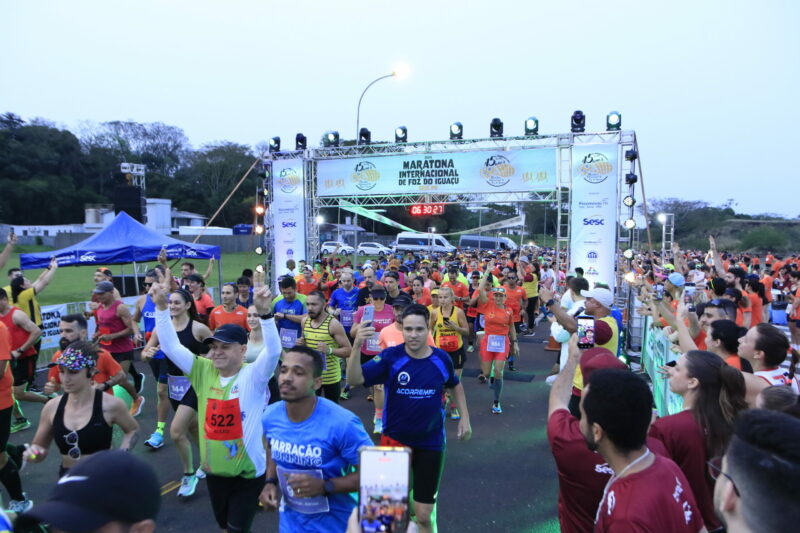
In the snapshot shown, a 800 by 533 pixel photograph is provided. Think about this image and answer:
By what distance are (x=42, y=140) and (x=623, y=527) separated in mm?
70111

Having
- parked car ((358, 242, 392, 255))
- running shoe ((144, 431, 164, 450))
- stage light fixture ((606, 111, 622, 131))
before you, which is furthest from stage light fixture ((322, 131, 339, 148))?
parked car ((358, 242, 392, 255))

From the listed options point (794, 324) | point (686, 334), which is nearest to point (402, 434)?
point (686, 334)

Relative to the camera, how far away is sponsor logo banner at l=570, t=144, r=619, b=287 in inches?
522

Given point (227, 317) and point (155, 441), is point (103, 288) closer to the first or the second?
point (227, 317)

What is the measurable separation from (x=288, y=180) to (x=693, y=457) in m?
15.5

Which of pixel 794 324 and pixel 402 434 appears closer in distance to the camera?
pixel 402 434

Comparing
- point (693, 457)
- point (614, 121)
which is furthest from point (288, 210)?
point (693, 457)

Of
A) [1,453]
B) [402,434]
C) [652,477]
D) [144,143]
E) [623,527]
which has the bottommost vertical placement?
[1,453]

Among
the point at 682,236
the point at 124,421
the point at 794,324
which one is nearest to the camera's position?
the point at 124,421

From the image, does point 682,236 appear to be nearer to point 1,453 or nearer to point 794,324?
point 794,324

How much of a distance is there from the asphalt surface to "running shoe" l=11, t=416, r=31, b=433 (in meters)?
0.10

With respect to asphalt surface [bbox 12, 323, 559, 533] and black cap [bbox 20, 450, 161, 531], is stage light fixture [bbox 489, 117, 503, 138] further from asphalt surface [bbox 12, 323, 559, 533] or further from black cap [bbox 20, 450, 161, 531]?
black cap [bbox 20, 450, 161, 531]

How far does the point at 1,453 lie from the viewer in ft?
14.7

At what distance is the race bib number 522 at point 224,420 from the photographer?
3.64 metres
